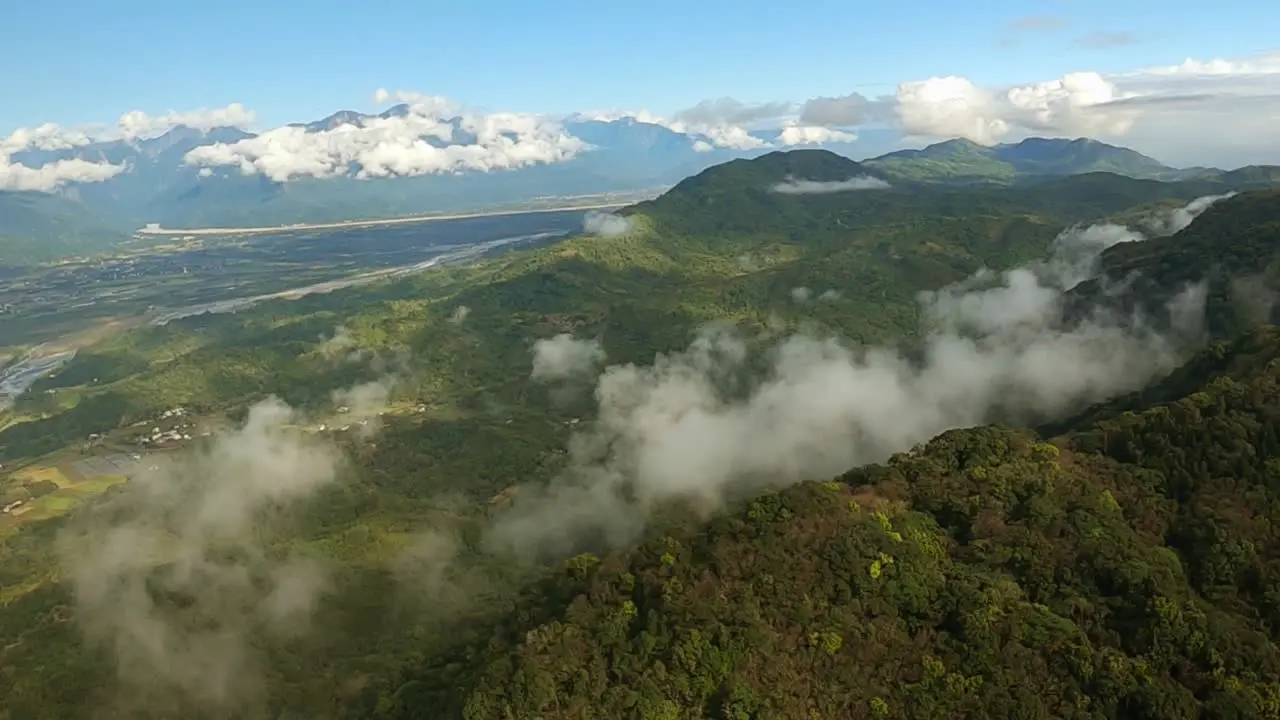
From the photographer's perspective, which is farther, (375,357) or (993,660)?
(375,357)

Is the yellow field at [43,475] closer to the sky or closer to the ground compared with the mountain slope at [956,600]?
closer to the ground

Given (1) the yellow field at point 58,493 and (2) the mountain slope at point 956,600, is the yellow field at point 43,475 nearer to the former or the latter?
(1) the yellow field at point 58,493

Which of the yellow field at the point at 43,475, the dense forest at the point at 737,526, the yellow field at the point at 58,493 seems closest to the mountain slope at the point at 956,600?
the dense forest at the point at 737,526

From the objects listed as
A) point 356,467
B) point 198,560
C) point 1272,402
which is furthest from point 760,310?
point 1272,402

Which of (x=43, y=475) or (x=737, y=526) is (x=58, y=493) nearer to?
(x=43, y=475)

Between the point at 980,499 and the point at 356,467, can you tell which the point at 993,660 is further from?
the point at 356,467

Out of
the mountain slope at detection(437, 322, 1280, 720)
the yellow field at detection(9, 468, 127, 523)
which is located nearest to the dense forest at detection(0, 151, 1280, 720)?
the mountain slope at detection(437, 322, 1280, 720)

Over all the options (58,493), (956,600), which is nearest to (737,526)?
(956,600)

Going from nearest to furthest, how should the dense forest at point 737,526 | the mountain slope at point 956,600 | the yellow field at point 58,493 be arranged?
1. the mountain slope at point 956,600
2. the dense forest at point 737,526
3. the yellow field at point 58,493
